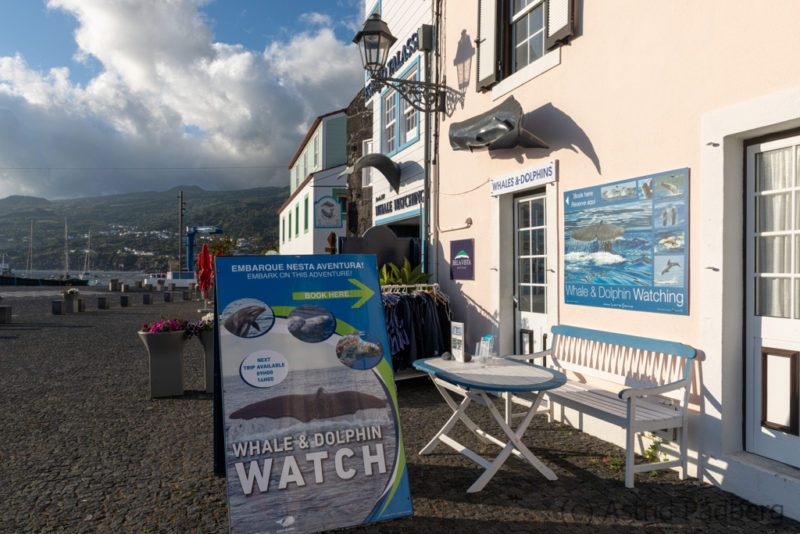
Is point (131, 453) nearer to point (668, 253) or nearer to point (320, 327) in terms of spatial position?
point (320, 327)

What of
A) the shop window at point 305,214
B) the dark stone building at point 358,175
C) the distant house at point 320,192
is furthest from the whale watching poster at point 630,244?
the shop window at point 305,214

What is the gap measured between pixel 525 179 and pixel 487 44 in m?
1.94

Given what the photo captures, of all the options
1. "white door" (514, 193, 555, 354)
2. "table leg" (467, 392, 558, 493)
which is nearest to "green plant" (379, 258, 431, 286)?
"white door" (514, 193, 555, 354)

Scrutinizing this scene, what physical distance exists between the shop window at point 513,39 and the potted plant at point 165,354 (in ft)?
15.9

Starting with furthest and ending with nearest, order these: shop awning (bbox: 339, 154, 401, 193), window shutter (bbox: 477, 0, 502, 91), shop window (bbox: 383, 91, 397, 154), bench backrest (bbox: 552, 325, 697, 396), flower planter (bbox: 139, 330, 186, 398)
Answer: shop window (bbox: 383, 91, 397, 154) → shop awning (bbox: 339, 154, 401, 193) → window shutter (bbox: 477, 0, 502, 91) → flower planter (bbox: 139, 330, 186, 398) → bench backrest (bbox: 552, 325, 697, 396)

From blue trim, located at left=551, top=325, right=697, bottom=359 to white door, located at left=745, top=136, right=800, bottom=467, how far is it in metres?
0.40

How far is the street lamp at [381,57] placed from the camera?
294 inches

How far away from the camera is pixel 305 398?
120 inches

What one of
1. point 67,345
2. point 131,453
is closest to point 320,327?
point 131,453

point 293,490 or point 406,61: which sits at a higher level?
point 406,61

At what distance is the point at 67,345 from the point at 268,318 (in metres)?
9.54

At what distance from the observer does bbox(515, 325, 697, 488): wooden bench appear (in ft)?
12.1

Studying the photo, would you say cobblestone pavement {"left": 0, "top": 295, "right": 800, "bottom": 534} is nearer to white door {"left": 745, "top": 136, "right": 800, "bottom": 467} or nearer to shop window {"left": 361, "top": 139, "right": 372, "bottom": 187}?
white door {"left": 745, "top": 136, "right": 800, "bottom": 467}

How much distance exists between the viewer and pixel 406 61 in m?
9.07
